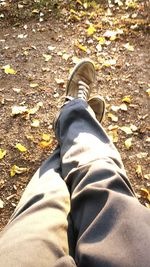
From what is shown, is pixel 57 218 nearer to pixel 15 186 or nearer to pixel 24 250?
pixel 24 250

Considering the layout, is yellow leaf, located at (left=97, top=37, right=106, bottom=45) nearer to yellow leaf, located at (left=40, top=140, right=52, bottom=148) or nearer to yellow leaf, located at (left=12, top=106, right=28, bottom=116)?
yellow leaf, located at (left=12, top=106, right=28, bottom=116)

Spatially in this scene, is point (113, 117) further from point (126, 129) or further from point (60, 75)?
point (60, 75)

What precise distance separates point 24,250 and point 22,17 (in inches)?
82.2

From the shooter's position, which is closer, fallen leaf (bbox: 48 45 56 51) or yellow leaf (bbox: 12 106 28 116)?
yellow leaf (bbox: 12 106 28 116)

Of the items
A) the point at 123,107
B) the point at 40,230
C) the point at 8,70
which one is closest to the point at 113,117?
the point at 123,107

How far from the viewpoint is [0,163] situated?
2049 millimetres

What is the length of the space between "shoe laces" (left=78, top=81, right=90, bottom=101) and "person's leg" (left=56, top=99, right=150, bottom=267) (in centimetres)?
35

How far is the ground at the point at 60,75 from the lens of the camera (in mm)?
2100

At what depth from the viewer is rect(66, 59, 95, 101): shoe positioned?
2180 millimetres

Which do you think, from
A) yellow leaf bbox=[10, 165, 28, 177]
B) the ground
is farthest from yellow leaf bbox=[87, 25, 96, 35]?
yellow leaf bbox=[10, 165, 28, 177]

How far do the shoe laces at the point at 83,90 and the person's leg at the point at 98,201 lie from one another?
352mm

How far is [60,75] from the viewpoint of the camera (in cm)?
248

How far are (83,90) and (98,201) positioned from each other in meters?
1.08

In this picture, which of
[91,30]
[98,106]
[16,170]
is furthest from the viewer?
[91,30]
